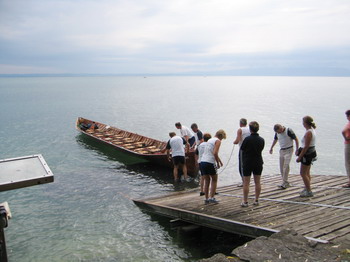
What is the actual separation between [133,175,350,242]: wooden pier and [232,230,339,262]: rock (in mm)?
439

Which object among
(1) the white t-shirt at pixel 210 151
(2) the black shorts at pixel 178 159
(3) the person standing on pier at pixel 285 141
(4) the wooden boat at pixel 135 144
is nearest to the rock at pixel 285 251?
(1) the white t-shirt at pixel 210 151

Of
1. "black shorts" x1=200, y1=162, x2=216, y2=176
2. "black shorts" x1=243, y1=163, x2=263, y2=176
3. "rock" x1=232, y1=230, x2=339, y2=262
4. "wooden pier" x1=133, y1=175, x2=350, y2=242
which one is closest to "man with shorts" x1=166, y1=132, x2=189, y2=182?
"wooden pier" x1=133, y1=175, x2=350, y2=242

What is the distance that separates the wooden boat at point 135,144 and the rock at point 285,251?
915cm

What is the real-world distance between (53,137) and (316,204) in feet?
84.9

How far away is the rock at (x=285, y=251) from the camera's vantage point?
209 inches

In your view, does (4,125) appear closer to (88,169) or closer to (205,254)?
(88,169)

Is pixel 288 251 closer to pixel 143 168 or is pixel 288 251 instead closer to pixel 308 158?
pixel 308 158

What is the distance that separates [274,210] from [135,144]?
1403 centimetres

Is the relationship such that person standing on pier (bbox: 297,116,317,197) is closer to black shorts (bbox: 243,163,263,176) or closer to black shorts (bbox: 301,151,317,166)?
black shorts (bbox: 301,151,317,166)

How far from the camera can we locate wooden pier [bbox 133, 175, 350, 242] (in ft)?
22.3

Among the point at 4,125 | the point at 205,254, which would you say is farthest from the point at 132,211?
the point at 4,125

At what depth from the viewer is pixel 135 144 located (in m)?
21.0

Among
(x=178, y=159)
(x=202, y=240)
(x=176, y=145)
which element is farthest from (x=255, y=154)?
(x=178, y=159)

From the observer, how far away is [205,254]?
27.2 feet
